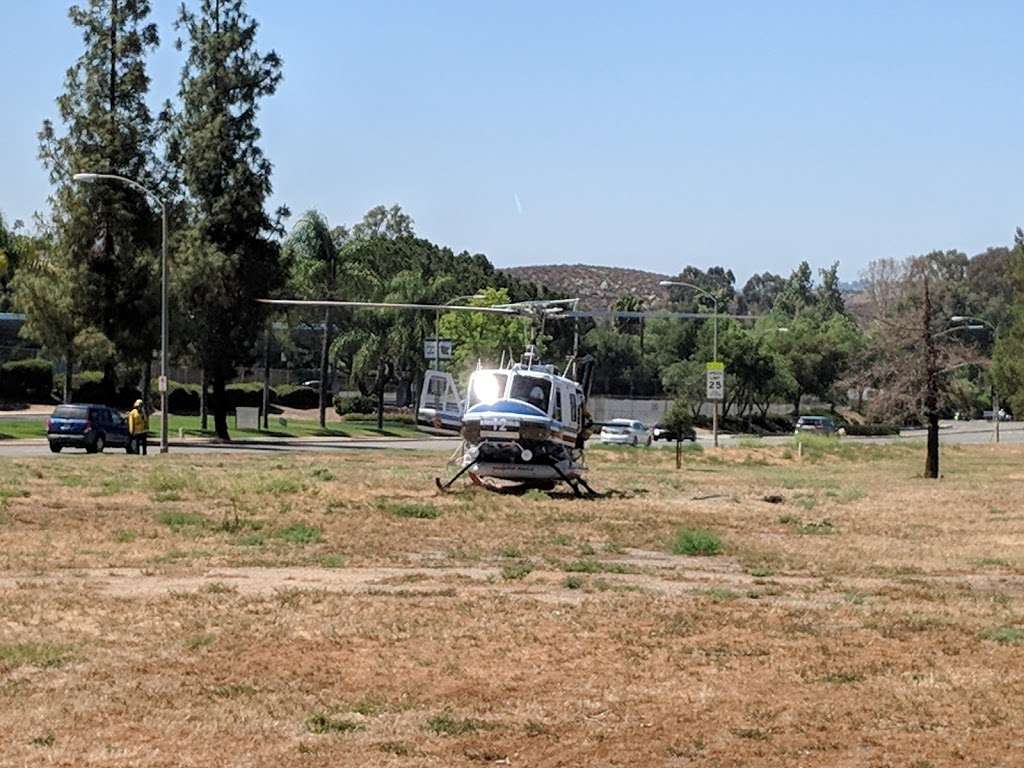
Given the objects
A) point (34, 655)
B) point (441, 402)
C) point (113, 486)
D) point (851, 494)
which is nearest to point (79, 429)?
point (441, 402)

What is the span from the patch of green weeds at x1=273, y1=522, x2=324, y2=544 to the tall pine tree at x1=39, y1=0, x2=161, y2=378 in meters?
43.1

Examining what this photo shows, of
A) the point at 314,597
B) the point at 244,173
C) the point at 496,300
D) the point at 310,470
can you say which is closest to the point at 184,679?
the point at 314,597

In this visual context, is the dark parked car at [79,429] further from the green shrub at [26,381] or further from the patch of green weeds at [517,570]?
the green shrub at [26,381]

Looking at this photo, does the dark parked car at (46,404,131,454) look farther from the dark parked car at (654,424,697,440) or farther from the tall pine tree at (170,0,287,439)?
the dark parked car at (654,424,697,440)

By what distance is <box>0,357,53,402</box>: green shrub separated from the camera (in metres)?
83.9

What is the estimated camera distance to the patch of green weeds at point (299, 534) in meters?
21.2

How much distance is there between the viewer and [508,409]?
31.0 metres

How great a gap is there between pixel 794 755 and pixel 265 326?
60.4 meters

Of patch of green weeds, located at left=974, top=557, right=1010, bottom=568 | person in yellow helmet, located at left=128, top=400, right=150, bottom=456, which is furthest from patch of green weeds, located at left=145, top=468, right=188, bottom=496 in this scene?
person in yellow helmet, located at left=128, top=400, right=150, bottom=456

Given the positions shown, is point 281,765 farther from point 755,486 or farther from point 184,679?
point 755,486

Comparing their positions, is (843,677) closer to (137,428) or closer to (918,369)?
(918,369)

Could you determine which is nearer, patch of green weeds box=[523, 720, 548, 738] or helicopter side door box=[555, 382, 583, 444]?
patch of green weeds box=[523, 720, 548, 738]

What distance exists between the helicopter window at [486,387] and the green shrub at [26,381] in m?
56.7

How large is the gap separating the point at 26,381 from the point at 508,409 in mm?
58640
